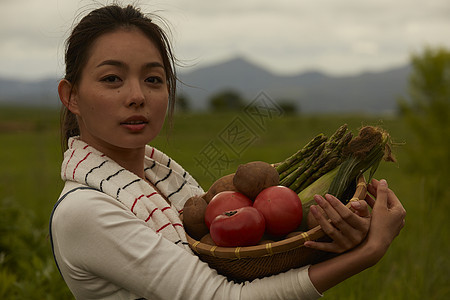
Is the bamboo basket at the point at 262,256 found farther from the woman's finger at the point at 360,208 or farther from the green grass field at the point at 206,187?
the green grass field at the point at 206,187

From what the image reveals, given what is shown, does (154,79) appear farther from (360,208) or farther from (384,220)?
(384,220)

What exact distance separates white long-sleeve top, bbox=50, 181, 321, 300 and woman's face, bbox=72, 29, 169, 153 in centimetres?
31

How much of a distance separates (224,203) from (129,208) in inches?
15.1

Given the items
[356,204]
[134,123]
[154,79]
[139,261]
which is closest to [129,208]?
[139,261]

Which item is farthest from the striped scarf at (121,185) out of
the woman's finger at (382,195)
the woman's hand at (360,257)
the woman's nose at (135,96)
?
the woman's finger at (382,195)

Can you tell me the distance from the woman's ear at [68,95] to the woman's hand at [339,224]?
114 centimetres

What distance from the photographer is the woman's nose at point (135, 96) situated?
1.88 meters

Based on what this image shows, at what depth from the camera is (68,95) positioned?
2.09m

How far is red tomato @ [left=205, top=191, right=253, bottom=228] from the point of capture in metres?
1.86

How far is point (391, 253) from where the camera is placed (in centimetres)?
459

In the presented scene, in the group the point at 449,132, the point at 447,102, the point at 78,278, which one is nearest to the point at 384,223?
the point at 78,278

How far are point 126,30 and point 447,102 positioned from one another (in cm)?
1000

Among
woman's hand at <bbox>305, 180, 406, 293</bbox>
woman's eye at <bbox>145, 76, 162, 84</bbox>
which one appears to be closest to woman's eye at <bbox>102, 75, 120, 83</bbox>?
woman's eye at <bbox>145, 76, 162, 84</bbox>

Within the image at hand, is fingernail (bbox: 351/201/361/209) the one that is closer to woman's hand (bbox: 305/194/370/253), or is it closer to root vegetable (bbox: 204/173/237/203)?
woman's hand (bbox: 305/194/370/253)
